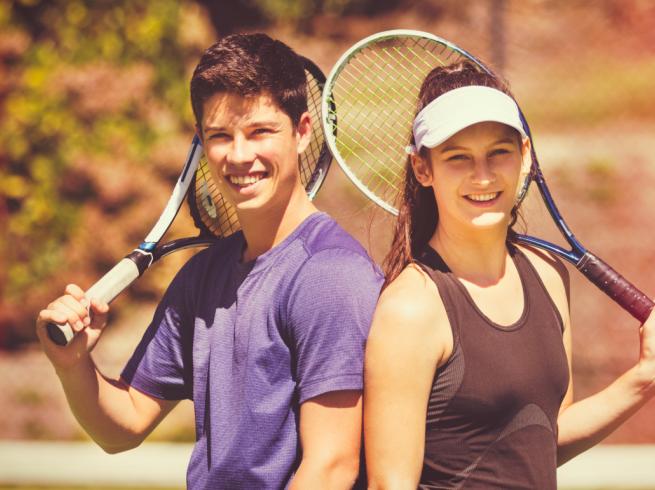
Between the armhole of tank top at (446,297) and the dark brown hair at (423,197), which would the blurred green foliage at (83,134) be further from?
the armhole of tank top at (446,297)

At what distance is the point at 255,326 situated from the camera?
192cm

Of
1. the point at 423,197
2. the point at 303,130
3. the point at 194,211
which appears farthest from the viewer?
the point at 194,211

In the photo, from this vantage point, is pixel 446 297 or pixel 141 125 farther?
pixel 141 125

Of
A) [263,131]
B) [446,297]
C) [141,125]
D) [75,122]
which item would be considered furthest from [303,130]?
[75,122]

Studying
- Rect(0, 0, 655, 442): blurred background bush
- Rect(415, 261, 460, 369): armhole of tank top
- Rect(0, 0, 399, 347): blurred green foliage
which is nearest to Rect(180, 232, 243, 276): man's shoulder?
Rect(415, 261, 460, 369): armhole of tank top

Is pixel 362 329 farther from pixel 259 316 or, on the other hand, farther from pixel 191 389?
pixel 191 389

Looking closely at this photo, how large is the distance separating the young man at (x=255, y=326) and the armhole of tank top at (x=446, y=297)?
11 cm

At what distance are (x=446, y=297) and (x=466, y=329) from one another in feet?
0.22

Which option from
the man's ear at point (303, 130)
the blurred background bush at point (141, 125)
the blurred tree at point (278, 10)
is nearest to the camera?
the man's ear at point (303, 130)

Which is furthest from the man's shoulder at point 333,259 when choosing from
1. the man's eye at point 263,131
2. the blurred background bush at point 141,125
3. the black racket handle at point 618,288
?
the blurred background bush at point 141,125

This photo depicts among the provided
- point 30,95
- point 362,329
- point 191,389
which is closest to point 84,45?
point 30,95

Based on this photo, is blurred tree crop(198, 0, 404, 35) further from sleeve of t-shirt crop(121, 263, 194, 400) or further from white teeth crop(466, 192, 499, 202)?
white teeth crop(466, 192, 499, 202)

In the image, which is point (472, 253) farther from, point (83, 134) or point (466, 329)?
point (83, 134)

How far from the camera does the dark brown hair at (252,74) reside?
2.03m
